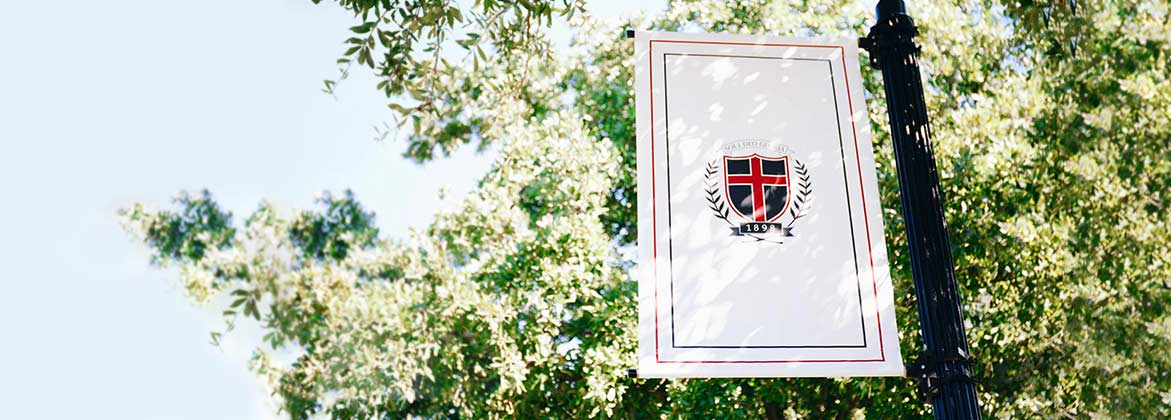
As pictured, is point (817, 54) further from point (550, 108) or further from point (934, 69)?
point (550, 108)

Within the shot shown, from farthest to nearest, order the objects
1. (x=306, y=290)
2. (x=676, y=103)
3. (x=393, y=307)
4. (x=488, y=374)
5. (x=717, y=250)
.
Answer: (x=306, y=290) < (x=393, y=307) < (x=488, y=374) < (x=676, y=103) < (x=717, y=250)

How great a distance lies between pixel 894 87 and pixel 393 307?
8.65 metres

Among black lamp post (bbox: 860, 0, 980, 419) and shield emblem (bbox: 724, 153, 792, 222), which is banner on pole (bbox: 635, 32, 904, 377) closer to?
shield emblem (bbox: 724, 153, 792, 222)

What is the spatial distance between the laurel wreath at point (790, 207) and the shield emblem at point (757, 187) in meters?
0.04

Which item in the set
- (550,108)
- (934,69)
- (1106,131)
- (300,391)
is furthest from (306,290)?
(1106,131)

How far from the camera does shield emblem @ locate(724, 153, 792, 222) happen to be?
3668mm

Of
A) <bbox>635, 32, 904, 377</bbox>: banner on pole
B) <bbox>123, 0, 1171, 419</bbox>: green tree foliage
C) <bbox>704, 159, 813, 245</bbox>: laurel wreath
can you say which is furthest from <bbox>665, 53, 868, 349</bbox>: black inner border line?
<bbox>123, 0, 1171, 419</bbox>: green tree foliage

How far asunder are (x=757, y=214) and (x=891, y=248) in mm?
6299

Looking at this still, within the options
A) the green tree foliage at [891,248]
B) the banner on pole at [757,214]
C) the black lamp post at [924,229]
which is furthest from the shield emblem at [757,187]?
the green tree foliage at [891,248]

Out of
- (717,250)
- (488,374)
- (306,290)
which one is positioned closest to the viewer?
(717,250)

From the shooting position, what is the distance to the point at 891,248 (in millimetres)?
9406

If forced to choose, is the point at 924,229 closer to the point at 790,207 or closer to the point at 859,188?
the point at 859,188

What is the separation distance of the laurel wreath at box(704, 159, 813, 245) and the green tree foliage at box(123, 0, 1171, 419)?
386cm

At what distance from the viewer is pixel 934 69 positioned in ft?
35.1
